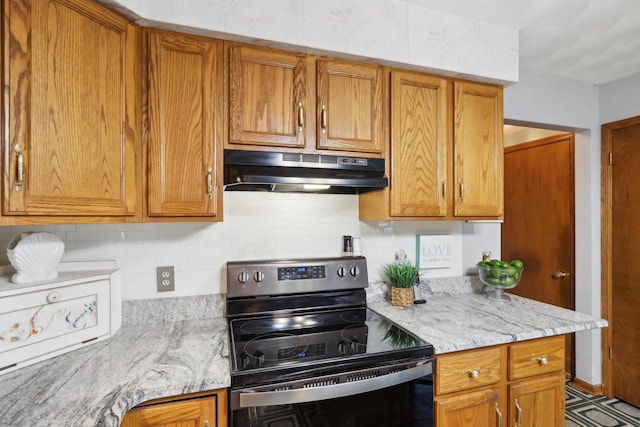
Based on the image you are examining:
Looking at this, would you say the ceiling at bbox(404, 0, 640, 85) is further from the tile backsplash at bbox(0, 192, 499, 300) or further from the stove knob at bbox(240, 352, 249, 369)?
the stove knob at bbox(240, 352, 249, 369)

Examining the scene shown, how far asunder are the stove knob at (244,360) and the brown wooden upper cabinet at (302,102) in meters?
0.83

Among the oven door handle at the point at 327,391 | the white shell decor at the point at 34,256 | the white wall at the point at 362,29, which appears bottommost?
the oven door handle at the point at 327,391

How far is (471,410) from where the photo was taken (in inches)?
54.2

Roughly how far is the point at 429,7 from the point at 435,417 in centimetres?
185

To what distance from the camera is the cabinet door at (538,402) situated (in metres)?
1.44

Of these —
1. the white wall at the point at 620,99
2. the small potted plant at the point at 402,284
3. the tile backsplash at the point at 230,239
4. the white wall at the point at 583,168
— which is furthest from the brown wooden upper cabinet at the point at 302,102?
the white wall at the point at 620,99

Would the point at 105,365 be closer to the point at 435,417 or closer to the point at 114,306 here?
the point at 114,306

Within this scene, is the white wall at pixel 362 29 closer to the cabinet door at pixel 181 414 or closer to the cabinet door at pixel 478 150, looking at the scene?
the cabinet door at pixel 478 150

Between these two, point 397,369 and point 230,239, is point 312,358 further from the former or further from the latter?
point 230,239

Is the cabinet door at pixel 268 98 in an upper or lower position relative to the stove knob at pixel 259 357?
upper

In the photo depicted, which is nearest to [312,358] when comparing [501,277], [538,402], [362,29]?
[538,402]

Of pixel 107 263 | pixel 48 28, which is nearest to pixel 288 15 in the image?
pixel 48 28

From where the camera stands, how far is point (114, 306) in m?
1.38

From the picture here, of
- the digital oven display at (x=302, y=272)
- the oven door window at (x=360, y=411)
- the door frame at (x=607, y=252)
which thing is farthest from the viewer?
the door frame at (x=607, y=252)
